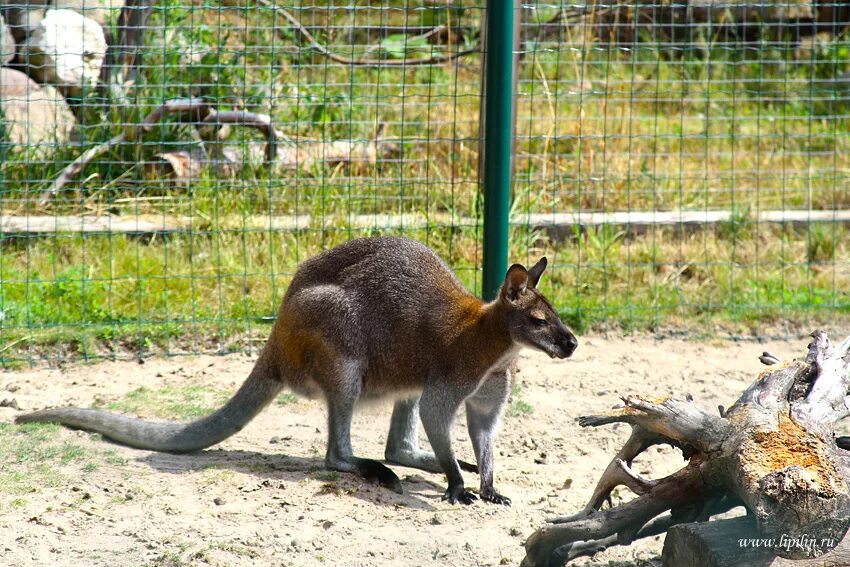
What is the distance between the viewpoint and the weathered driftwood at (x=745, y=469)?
9.71ft

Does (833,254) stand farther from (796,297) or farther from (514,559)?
(514,559)

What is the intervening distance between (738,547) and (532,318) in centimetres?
162

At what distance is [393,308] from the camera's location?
15.2 ft

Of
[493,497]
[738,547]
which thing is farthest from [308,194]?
[738,547]

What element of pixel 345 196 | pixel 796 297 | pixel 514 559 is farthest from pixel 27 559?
pixel 796 297

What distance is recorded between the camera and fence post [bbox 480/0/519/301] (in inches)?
224

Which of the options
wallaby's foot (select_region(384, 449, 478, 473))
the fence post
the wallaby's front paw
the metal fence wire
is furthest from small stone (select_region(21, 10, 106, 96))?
the wallaby's front paw

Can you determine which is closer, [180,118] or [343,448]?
[343,448]

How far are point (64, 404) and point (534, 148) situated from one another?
14.2 ft

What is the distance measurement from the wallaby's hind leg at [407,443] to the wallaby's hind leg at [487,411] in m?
0.26

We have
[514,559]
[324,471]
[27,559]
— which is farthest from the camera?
[324,471]

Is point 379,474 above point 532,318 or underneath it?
underneath

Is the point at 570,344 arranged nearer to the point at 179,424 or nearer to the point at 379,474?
the point at 379,474

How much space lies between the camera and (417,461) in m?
4.85
